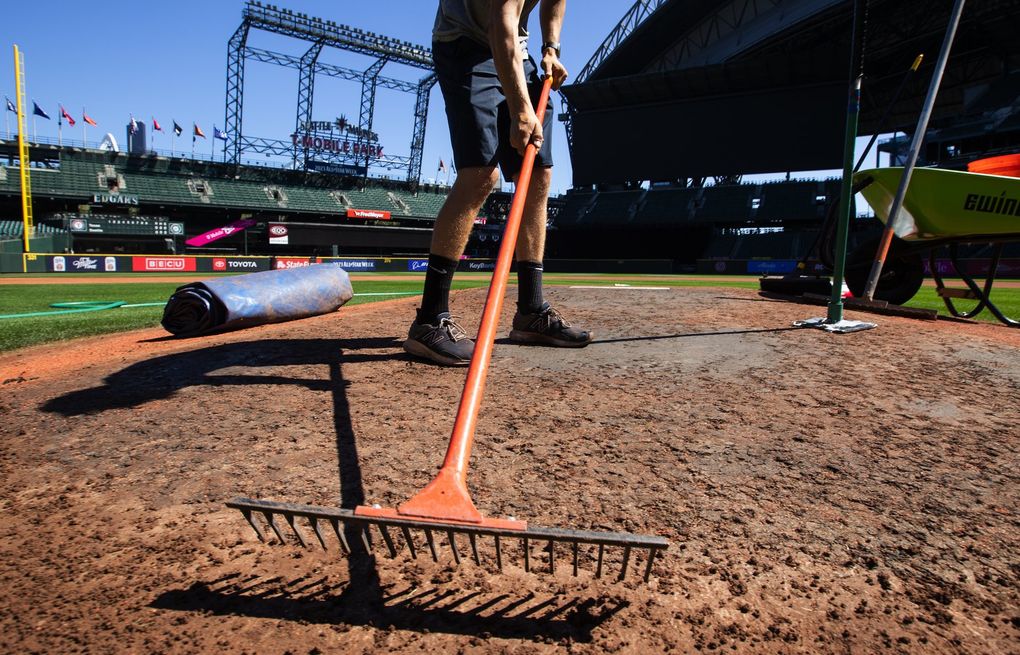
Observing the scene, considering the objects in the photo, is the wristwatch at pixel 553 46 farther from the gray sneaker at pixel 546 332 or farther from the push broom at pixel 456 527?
the push broom at pixel 456 527

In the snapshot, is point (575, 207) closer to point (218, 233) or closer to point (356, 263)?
point (356, 263)

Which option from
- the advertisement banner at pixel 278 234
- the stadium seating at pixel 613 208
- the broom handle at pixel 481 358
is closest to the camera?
the broom handle at pixel 481 358

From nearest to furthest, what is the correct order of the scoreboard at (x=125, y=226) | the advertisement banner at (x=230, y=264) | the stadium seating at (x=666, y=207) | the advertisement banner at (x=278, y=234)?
the advertisement banner at (x=230, y=264), the scoreboard at (x=125, y=226), the advertisement banner at (x=278, y=234), the stadium seating at (x=666, y=207)

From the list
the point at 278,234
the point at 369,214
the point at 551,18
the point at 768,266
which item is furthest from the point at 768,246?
the point at 551,18

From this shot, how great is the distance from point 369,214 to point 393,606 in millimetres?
41331

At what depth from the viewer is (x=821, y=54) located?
27547mm

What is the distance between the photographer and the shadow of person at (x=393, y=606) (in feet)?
3.27

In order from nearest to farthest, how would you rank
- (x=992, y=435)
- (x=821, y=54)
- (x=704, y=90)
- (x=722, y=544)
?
(x=722, y=544) < (x=992, y=435) < (x=821, y=54) < (x=704, y=90)

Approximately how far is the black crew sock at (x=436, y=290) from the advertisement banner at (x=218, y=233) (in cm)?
3520

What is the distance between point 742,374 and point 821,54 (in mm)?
31825

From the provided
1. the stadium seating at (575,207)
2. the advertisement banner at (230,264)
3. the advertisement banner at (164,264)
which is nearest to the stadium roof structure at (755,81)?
the stadium seating at (575,207)

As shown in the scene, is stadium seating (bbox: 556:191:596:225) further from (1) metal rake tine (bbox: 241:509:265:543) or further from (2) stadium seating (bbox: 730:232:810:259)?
(1) metal rake tine (bbox: 241:509:265:543)

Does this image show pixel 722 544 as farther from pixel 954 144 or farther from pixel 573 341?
pixel 954 144

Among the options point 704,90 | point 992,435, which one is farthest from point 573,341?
point 704,90
